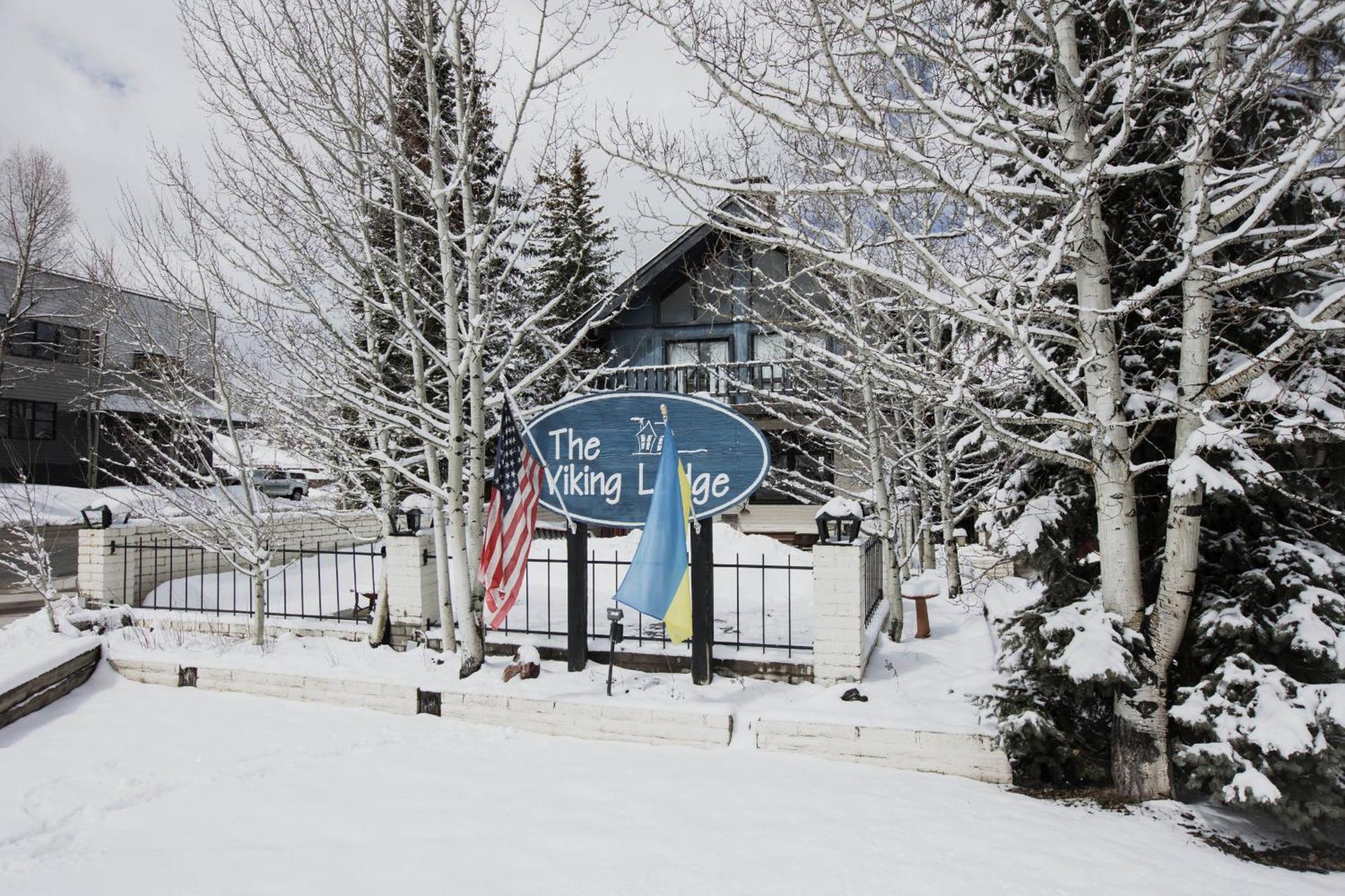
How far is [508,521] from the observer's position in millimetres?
6047

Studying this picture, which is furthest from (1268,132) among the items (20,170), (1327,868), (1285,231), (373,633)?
(20,170)

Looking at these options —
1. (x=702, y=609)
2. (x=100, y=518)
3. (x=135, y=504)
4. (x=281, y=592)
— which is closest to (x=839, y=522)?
(x=702, y=609)

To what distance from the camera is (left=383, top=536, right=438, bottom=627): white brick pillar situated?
279 inches

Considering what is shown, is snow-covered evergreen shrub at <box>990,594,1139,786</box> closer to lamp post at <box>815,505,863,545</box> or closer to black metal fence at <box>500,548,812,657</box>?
lamp post at <box>815,505,863,545</box>

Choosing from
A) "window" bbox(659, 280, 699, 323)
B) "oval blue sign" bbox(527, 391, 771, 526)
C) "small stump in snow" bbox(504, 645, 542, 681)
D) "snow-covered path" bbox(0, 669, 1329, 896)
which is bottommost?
"snow-covered path" bbox(0, 669, 1329, 896)

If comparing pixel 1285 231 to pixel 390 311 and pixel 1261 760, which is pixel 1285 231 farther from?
pixel 390 311

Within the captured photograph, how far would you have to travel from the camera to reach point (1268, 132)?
4.79 m

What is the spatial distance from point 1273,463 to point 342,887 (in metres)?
6.16

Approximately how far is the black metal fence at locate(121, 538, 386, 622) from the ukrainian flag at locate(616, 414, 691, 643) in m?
3.75

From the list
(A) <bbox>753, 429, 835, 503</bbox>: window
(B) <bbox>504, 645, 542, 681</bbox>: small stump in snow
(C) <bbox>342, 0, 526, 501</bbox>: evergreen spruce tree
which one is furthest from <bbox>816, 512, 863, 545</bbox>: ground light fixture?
(A) <bbox>753, 429, 835, 503</bbox>: window

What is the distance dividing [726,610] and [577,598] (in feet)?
10.2

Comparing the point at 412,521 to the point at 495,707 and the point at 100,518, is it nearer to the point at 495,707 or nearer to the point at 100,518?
the point at 495,707

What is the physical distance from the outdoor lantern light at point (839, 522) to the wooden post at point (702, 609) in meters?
0.98

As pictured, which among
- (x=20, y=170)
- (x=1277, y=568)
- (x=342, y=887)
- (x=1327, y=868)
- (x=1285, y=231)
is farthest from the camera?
(x=20, y=170)
